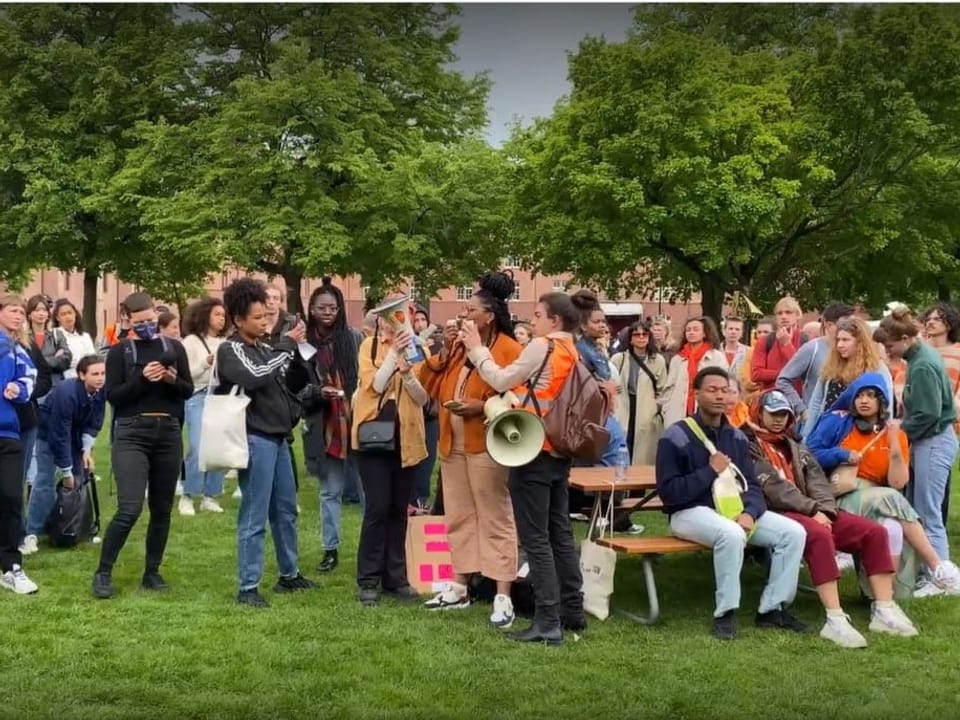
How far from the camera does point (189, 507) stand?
8523 millimetres

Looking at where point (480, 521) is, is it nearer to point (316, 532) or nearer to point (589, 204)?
point (316, 532)

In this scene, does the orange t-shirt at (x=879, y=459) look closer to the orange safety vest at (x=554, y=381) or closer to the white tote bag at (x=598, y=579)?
the white tote bag at (x=598, y=579)

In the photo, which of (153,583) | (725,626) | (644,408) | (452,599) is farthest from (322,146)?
(725,626)

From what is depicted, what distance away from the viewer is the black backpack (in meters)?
7.12

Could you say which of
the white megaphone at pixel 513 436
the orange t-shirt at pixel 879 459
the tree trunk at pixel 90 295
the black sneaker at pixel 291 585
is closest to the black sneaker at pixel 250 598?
the black sneaker at pixel 291 585

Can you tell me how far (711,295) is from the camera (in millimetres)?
26141

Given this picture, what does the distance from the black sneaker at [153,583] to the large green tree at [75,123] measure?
57.1 ft

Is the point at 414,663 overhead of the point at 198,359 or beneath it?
beneath

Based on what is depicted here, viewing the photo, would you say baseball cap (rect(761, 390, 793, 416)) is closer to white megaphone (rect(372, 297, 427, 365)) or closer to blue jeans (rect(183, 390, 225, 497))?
white megaphone (rect(372, 297, 427, 365))

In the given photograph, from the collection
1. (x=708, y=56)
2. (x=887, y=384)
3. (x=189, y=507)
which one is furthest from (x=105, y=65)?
(x=887, y=384)

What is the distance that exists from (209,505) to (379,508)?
10.7 ft

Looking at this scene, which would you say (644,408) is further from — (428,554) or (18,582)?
(18,582)

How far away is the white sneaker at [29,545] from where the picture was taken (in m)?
6.90

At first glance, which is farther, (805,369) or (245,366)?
(805,369)
